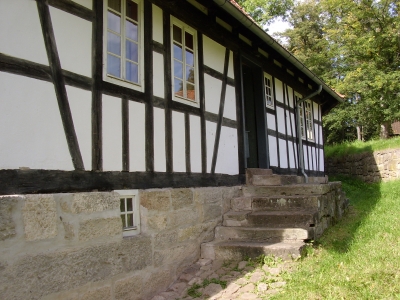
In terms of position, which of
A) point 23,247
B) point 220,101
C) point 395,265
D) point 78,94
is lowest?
point 395,265

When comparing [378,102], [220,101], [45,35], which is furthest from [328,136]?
[45,35]

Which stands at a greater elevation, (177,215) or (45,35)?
(45,35)

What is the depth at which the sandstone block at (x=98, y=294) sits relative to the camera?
3.47m

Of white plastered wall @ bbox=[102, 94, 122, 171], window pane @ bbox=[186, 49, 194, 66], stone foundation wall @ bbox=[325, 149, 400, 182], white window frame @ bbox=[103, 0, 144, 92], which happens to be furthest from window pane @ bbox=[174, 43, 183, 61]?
stone foundation wall @ bbox=[325, 149, 400, 182]

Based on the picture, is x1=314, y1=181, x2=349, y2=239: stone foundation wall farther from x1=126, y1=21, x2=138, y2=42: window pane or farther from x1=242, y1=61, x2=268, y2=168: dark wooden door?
x1=126, y1=21, x2=138, y2=42: window pane

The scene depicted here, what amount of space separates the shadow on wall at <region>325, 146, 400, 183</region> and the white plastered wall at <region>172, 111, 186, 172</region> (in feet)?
37.1

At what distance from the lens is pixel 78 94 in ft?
12.1

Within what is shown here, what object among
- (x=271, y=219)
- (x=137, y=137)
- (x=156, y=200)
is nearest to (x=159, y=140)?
(x=137, y=137)

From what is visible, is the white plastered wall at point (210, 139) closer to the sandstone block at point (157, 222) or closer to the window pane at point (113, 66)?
the sandstone block at point (157, 222)

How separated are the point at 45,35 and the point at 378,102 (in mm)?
17696

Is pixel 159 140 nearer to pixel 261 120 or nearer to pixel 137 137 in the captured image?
pixel 137 137

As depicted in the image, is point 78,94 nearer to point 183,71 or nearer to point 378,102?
point 183,71

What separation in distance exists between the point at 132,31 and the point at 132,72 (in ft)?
1.72

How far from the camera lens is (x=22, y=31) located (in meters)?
3.23
